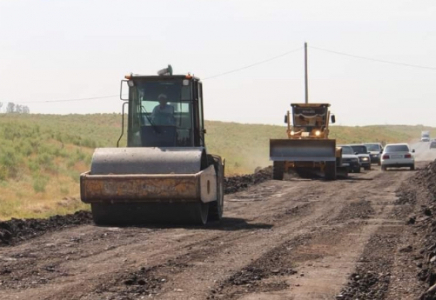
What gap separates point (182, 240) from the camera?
14.9 m

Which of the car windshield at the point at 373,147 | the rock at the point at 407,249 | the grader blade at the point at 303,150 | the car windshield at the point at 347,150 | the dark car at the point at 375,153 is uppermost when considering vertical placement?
the grader blade at the point at 303,150

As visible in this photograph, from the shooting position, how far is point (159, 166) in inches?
678

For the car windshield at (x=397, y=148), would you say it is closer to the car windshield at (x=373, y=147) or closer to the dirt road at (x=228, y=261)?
the car windshield at (x=373, y=147)

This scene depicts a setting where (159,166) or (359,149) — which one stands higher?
(159,166)

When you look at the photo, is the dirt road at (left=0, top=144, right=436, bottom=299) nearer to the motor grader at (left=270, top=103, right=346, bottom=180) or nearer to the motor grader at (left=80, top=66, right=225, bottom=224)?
the motor grader at (left=80, top=66, right=225, bottom=224)

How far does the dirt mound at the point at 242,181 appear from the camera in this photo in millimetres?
30927

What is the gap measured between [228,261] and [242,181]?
2310 centimetres

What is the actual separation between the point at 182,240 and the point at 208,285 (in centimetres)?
463

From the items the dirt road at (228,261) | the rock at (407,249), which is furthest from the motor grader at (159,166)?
the rock at (407,249)

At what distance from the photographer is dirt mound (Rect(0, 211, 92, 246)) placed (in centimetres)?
1545

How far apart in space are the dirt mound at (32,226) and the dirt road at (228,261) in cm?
36

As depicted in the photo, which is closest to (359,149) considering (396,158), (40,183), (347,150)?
(396,158)

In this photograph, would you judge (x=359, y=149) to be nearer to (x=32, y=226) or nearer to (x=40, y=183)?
(x=40, y=183)

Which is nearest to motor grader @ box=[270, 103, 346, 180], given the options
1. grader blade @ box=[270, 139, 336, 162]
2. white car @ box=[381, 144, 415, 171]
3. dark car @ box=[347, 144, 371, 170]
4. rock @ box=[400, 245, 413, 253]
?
grader blade @ box=[270, 139, 336, 162]
